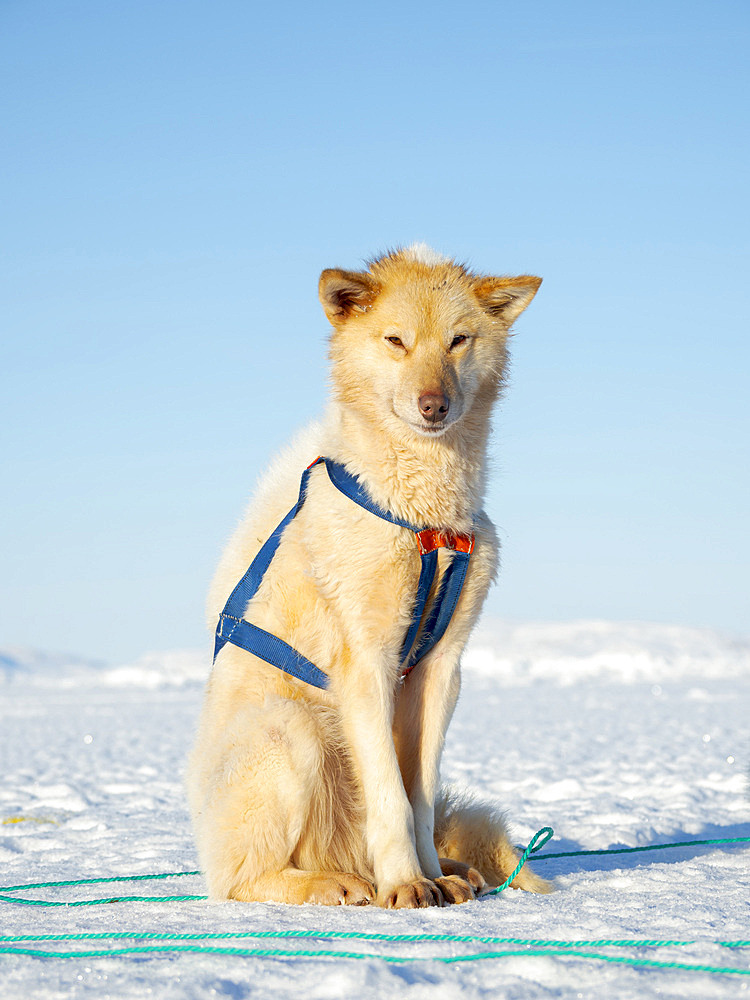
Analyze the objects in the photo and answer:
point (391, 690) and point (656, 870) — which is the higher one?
point (391, 690)

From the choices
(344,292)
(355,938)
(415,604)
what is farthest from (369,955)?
(344,292)

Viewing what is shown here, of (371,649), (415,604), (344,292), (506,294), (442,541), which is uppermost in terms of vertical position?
(506,294)

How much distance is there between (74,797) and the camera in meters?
6.84

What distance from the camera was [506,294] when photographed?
12.2 ft

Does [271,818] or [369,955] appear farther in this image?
[271,818]

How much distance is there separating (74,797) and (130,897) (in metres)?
3.80

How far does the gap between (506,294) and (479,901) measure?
234 centimetres

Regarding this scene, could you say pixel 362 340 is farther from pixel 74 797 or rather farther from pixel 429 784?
pixel 74 797

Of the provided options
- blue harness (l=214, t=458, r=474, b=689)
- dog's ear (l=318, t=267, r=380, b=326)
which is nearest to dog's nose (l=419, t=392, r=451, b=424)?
blue harness (l=214, t=458, r=474, b=689)

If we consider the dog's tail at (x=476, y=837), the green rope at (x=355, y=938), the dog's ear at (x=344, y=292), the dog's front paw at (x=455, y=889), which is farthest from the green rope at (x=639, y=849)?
the dog's ear at (x=344, y=292)

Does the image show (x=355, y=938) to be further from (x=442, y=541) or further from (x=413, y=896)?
(x=442, y=541)

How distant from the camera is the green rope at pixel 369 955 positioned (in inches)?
88.5

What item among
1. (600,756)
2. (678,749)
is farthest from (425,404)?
(678,749)

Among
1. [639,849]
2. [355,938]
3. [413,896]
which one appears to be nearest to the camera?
[355,938]
